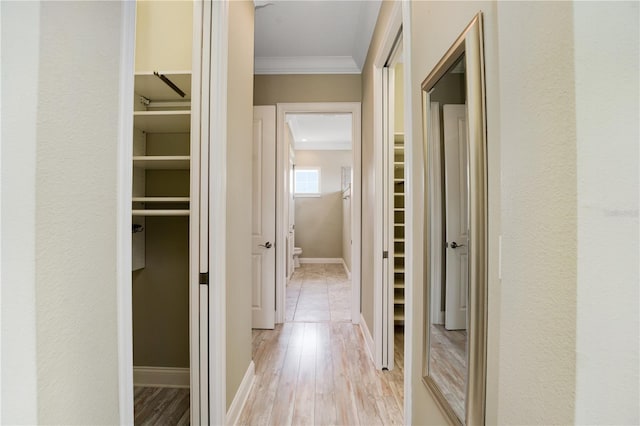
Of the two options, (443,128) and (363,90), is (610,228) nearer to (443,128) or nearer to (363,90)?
(443,128)

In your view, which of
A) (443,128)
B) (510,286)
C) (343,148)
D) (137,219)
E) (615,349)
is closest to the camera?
(615,349)

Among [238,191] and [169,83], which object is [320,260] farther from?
[169,83]

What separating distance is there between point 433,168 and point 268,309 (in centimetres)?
258

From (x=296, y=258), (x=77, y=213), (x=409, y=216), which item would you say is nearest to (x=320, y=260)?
(x=296, y=258)

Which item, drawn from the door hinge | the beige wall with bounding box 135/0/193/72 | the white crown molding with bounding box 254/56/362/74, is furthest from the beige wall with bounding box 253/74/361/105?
the door hinge

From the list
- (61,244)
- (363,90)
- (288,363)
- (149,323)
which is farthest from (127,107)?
(363,90)

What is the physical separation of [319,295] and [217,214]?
128 inches

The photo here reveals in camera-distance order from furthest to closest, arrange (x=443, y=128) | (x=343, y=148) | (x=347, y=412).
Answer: (x=343, y=148), (x=347, y=412), (x=443, y=128)

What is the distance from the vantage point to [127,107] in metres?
0.70

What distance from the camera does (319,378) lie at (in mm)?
2205

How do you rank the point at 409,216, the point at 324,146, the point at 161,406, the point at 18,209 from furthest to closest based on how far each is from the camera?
the point at 324,146 < the point at 161,406 < the point at 409,216 < the point at 18,209

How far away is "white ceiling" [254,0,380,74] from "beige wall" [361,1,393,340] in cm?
18

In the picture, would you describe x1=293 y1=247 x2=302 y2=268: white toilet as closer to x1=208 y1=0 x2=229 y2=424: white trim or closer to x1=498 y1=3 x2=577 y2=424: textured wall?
x1=208 y1=0 x2=229 y2=424: white trim

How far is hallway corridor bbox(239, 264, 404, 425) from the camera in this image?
1.82 metres
